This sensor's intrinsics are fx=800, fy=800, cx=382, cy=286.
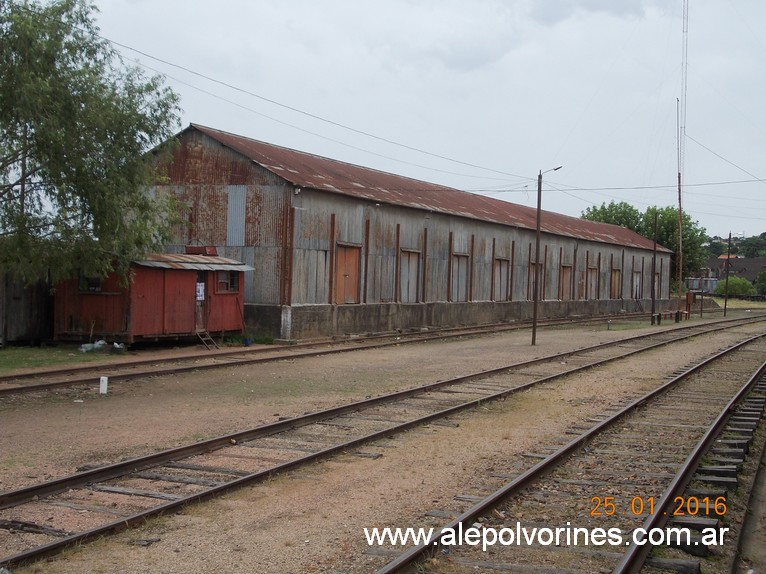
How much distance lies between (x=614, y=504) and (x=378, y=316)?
24.8 meters

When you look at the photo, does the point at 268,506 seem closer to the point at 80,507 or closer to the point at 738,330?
the point at 80,507

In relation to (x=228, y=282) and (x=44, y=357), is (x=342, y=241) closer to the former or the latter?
(x=228, y=282)

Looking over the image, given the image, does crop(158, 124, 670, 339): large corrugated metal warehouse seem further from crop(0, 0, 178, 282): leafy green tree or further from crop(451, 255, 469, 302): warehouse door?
crop(0, 0, 178, 282): leafy green tree

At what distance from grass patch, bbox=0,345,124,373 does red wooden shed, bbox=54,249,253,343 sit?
28.2 inches

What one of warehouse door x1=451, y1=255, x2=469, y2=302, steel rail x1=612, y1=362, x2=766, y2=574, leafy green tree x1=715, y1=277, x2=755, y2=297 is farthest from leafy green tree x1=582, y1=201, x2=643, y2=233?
steel rail x1=612, y1=362, x2=766, y2=574

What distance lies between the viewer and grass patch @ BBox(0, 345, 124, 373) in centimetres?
1864

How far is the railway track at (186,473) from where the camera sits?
6.87 meters

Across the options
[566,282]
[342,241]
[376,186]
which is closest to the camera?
[342,241]

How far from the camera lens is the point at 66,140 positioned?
15953 millimetres

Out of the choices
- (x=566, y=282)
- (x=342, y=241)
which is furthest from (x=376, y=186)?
(x=566, y=282)

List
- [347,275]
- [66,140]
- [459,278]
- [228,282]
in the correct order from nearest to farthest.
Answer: [66,140], [228,282], [347,275], [459,278]

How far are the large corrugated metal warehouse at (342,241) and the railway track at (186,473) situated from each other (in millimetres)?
13343

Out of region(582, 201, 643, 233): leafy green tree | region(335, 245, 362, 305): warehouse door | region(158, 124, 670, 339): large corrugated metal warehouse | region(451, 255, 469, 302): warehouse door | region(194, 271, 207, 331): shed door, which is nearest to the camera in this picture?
region(194, 271, 207, 331): shed door

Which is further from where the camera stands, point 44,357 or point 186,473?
point 44,357
